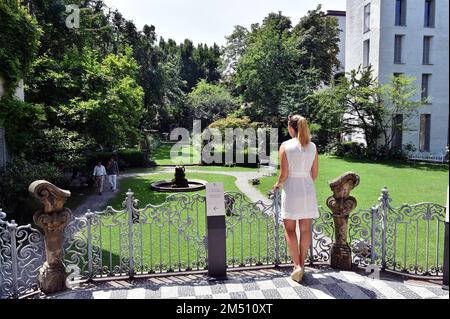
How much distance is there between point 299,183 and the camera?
4773mm

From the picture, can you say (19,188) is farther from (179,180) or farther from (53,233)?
(179,180)

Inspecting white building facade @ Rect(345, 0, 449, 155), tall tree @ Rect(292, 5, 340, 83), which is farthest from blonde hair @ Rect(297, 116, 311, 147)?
tall tree @ Rect(292, 5, 340, 83)

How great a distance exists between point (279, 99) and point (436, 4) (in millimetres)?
13704

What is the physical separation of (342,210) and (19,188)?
27.5 feet

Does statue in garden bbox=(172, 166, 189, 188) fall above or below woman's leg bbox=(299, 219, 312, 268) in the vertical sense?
below

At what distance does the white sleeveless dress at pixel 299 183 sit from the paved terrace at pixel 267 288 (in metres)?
0.96

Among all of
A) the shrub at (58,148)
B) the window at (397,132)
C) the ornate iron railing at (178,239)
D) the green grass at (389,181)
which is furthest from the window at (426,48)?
the ornate iron railing at (178,239)

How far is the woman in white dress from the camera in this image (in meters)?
4.73

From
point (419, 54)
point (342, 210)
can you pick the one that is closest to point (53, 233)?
point (342, 210)

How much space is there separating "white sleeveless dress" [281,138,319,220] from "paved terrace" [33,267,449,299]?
0.96 meters

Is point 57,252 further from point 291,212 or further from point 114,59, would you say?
point 114,59

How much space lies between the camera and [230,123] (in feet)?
80.2

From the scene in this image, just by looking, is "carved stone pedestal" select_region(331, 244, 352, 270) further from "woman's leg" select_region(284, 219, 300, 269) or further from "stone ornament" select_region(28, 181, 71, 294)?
"stone ornament" select_region(28, 181, 71, 294)

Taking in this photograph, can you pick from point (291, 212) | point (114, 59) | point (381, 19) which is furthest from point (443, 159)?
point (291, 212)
